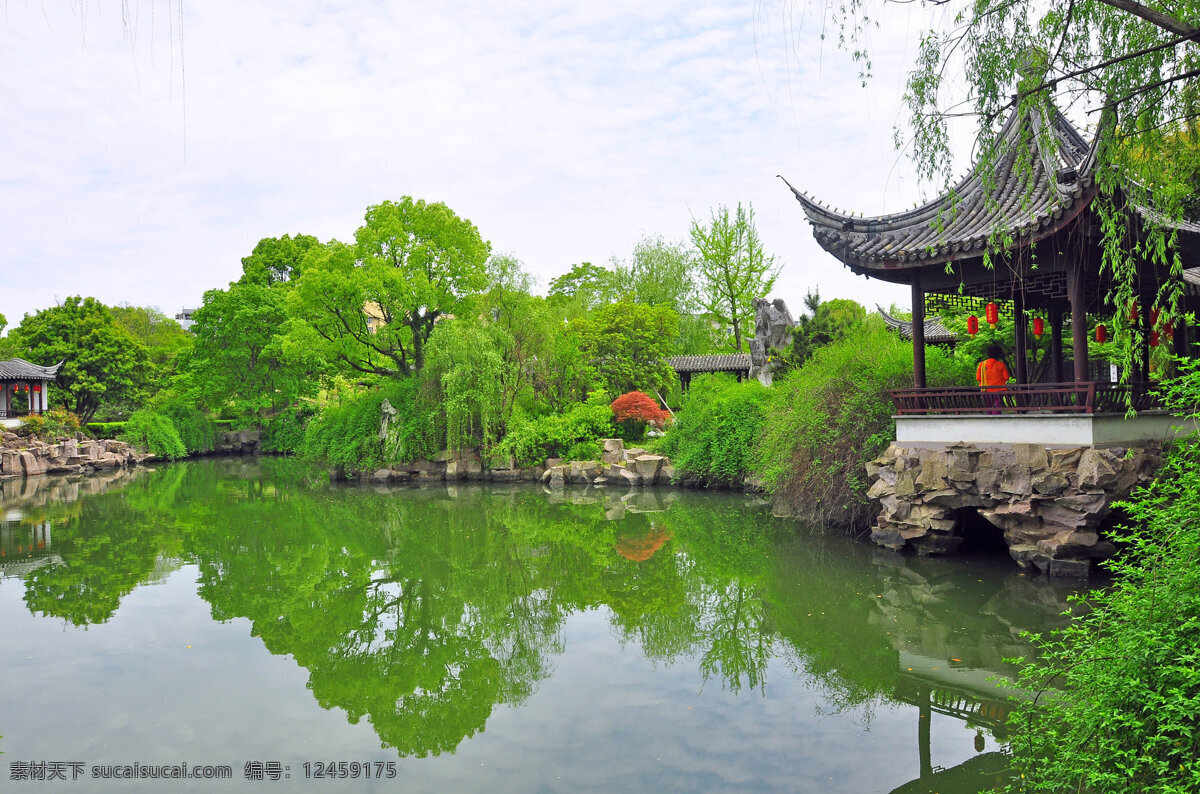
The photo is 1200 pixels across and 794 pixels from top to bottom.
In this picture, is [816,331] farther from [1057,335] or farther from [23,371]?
[23,371]

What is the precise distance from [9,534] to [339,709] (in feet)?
29.1

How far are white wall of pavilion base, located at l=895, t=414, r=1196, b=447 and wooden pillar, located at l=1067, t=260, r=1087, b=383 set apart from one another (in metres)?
0.41

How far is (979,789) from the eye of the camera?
10.2ft

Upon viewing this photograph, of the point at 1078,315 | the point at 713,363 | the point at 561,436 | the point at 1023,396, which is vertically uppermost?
A: the point at 713,363

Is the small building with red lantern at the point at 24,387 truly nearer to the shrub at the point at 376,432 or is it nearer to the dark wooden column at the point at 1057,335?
the shrub at the point at 376,432

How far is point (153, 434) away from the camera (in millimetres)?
23375

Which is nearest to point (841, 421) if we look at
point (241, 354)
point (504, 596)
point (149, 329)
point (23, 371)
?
point (504, 596)

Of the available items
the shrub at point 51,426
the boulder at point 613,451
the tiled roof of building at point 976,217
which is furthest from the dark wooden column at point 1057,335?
the shrub at point 51,426

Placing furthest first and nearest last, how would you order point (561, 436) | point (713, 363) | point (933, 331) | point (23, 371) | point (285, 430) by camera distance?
point (285, 430) < point (23, 371) < point (713, 363) < point (933, 331) < point (561, 436)

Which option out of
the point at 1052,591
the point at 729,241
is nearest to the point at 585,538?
the point at 1052,591

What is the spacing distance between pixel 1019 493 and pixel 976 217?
2.61 meters

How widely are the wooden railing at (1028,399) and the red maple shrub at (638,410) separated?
9.28 meters

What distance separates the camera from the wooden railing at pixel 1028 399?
635cm

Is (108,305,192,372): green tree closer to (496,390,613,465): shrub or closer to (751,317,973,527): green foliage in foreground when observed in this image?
(496,390,613,465): shrub
